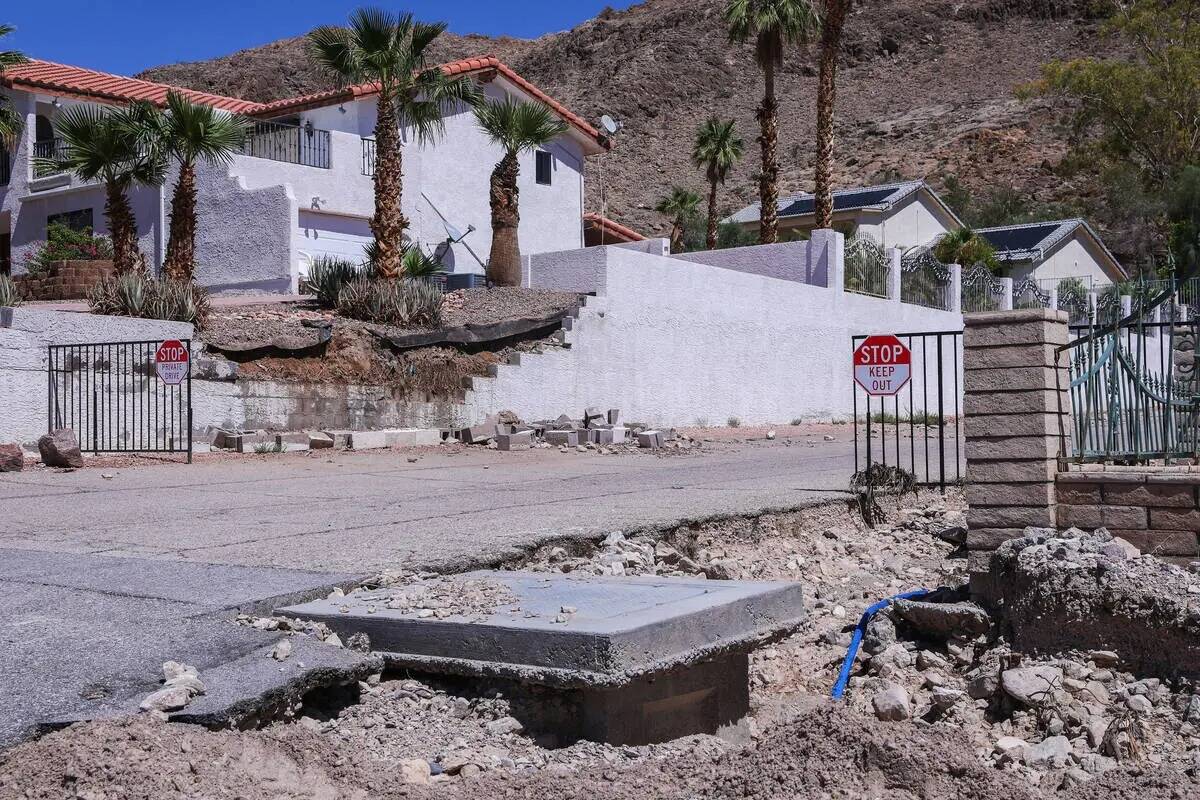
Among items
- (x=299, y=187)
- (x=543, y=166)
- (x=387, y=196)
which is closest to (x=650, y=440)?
(x=387, y=196)

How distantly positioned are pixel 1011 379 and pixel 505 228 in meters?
18.9

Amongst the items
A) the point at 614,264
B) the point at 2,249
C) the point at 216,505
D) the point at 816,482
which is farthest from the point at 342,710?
the point at 2,249

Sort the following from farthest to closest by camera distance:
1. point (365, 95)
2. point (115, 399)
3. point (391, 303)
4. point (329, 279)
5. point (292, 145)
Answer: point (365, 95), point (292, 145), point (329, 279), point (391, 303), point (115, 399)

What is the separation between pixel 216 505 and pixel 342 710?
612 centimetres

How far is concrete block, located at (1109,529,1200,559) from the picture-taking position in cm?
684

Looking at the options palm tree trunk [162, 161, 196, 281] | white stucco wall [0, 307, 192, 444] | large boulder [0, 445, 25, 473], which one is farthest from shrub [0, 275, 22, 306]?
palm tree trunk [162, 161, 196, 281]

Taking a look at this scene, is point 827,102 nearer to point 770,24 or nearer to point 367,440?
point 770,24

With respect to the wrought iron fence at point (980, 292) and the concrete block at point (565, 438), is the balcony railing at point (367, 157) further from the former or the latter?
the wrought iron fence at point (980, 292)

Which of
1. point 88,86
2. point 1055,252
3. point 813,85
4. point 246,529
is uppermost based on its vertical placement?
point 813,85

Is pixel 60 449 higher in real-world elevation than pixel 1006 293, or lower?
lower

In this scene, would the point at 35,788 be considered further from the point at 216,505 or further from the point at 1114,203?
the point at 1114,203

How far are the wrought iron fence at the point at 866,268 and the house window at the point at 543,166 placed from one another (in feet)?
30.3

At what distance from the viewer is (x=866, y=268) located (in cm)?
3008

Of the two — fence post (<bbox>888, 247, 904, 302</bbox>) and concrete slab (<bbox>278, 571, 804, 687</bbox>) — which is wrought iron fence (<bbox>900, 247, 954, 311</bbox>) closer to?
fence post (<bbox>888, 247, 904, 302</bbox>)
